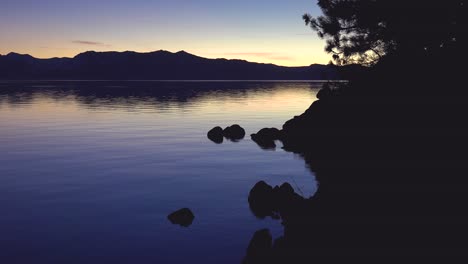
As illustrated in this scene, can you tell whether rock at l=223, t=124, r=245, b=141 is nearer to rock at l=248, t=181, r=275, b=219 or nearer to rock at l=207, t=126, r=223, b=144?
rock at l=207, t=126, r=223, b=144

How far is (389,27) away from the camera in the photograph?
751 inches

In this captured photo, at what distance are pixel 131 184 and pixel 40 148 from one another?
1603cm

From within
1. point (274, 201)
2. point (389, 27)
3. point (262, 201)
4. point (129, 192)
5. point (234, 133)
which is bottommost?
point (234, 133)

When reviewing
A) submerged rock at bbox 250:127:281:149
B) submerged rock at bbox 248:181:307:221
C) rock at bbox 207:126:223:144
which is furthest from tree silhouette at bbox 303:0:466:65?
rock at bbox 207:126:223:144

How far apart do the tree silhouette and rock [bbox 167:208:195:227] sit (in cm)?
1150

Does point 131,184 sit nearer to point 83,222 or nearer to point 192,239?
point 83,222

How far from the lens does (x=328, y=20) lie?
23969mm

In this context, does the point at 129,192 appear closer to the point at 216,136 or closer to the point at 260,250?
the point at 260,250

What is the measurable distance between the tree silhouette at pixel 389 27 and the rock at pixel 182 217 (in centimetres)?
1150

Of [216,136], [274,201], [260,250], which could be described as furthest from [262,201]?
[216,136]

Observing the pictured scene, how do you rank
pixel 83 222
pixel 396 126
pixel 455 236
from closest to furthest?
pixel 455 236 < pixel 396 126 < pixel 83 222

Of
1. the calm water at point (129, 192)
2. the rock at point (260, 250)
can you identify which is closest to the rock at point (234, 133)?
the calm water at point (129, 192)

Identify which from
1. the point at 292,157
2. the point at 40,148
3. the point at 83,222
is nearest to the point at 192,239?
the point at 83,222

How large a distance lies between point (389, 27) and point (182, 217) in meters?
12.9
